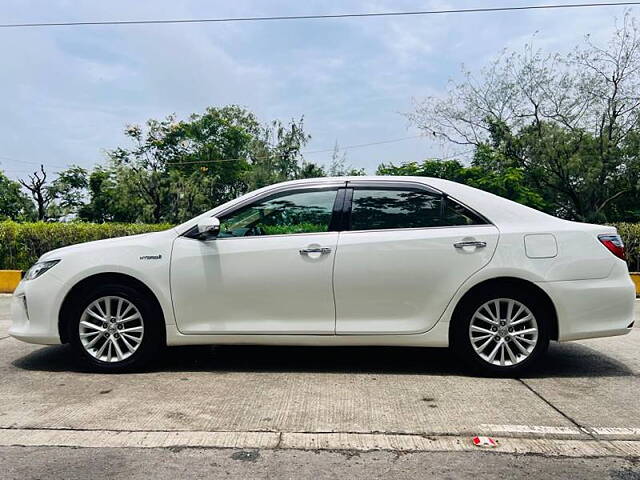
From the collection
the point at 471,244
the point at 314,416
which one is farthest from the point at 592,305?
the point at 314,416

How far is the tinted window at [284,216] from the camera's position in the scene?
174 inches

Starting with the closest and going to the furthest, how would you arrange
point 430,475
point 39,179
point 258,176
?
point 430,475
point 258,176
point 39,179

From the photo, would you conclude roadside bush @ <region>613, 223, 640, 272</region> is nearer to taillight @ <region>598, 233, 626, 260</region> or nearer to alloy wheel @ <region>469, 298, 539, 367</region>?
taillight @ <region>598, 233, 626, 260</region>

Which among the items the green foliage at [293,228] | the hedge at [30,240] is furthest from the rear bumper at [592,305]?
the hedge at [30,240]

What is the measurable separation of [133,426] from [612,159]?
24.3m

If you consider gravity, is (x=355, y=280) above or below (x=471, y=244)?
below

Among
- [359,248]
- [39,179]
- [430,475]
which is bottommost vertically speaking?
[430,475]

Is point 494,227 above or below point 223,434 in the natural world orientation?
above

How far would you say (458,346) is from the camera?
4.26 metres

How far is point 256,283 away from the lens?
427cm

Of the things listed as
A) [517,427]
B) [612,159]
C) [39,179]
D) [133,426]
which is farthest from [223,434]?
[39,179]

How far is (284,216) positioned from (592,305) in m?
2.53

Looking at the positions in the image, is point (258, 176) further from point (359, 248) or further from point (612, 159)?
point (359, 248)

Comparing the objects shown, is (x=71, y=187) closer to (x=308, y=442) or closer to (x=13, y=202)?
(x=13, y=202)
